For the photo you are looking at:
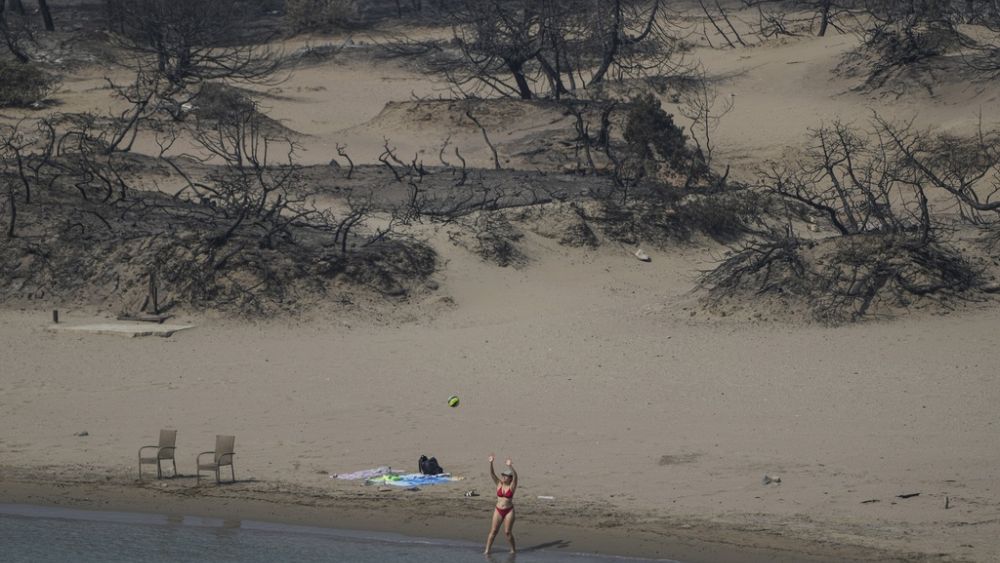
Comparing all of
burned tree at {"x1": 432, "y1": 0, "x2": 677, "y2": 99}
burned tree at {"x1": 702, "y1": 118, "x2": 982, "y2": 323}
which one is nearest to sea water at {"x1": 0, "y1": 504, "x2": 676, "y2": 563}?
burned tree at {"x1": 702, "y1": 118, "x2": 982, "y2": 323}

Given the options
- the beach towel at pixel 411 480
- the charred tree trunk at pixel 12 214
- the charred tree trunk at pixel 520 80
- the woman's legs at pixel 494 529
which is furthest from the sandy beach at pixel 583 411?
the charred tree trunk at pixel 520 80

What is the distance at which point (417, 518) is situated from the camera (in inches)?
529

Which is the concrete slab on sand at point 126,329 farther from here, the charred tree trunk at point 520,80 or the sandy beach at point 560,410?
the charred tree trunk at point 520,80

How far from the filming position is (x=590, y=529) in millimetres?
12938

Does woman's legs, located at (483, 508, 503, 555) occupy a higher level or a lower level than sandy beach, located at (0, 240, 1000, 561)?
lower

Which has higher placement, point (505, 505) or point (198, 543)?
point (505, 505)

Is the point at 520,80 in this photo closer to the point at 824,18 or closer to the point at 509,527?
the point at 824,18

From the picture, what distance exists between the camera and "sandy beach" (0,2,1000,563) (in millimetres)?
12961

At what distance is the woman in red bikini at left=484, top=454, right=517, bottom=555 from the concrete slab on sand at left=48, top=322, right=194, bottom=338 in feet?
25.2

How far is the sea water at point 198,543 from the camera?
12.8 m

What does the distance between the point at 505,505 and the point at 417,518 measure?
126 centimetres

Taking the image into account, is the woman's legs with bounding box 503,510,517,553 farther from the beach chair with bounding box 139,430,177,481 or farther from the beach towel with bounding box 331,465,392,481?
the beach chair with bounding box 139,430,177,481

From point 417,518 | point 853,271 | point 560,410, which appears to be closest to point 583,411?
point 560,410

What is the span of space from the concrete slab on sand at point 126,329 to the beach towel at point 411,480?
587 centimetres
